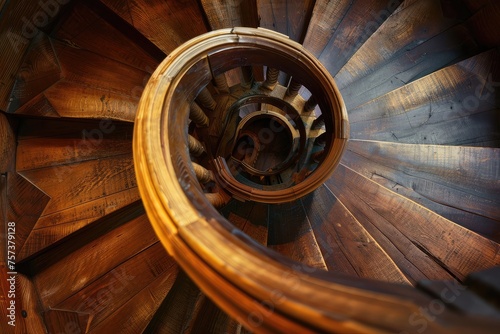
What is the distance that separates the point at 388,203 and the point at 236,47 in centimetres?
146

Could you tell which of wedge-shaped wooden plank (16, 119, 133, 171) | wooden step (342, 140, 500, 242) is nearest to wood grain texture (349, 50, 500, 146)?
wooden step (342, 140, 500, 242)

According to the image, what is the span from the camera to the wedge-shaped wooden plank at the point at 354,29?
2152mm

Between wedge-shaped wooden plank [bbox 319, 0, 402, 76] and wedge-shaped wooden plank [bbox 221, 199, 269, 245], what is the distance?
130 cm

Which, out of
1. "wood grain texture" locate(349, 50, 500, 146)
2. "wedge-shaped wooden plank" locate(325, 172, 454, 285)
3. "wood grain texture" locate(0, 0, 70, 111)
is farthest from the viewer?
"wood grain texture" locate(349, 50, 500, 146)

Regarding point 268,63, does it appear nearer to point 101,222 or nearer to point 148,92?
point 148,92

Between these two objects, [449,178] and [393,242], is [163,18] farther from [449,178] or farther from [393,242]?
[449,178]

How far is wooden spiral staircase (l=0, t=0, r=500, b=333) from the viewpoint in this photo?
0.65 metres

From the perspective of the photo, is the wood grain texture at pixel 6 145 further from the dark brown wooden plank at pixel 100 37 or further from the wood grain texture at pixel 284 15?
the wood grain texture at pixel 284 15

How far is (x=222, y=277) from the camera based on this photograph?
629mm

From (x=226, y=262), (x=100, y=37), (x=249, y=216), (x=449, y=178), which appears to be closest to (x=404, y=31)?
(x=449, y=178)

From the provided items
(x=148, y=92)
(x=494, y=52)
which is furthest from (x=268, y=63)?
(x=494, y=52)

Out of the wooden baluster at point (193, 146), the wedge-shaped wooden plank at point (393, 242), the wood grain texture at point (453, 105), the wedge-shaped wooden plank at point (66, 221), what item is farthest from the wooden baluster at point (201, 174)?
the wood grain texture at point (453, 105)

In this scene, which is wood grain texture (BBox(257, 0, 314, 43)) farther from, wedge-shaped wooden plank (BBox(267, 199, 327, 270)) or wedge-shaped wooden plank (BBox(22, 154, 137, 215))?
wedge-shaped wooden plank (BBox(22, 154, 137, 215))

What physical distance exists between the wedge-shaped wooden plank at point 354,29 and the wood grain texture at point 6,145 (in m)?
Result: 2.09
